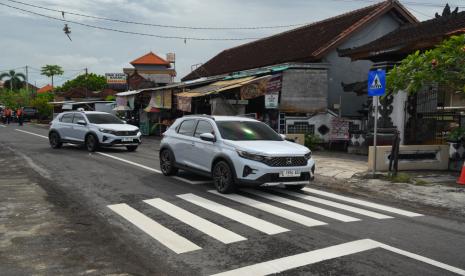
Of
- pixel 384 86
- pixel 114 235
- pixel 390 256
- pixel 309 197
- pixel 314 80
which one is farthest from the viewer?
pixel 314 80

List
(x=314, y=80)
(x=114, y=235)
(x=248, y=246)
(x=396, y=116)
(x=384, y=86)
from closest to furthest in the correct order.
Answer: (x=248, y=246), (x=114, y=235), (x=384, y=86), (x=396, y=116), (x=314, y=80)

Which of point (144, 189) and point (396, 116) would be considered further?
point (396, 116)

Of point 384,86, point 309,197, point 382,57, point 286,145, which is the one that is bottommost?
point 309,197

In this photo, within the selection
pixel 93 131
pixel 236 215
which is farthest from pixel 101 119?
pixel 236 215

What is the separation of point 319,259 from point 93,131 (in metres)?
14.4

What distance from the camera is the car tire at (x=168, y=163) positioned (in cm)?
1145

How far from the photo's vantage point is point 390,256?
536 cm

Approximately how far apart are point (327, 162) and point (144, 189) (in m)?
7.40

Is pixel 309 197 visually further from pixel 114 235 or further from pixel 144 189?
pixel 114 235

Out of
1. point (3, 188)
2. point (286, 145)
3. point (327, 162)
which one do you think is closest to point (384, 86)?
point (286, 145)

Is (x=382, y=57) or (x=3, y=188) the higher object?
(x=382, y=57)

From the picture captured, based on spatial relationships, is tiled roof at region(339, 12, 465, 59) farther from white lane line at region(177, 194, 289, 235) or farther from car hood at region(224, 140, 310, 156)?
white lane line at region(177, 194, 289, 235)

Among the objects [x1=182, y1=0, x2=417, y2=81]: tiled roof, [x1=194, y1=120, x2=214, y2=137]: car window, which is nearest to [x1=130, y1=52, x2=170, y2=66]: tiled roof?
[x1=182, y1=0, x2=417, y2=81]: tiled roof

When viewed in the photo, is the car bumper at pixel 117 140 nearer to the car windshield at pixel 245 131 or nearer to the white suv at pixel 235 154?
the white suv at pixel 235 154
